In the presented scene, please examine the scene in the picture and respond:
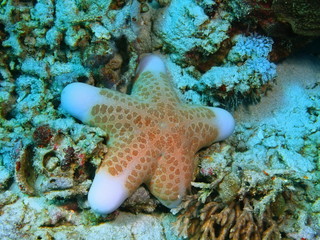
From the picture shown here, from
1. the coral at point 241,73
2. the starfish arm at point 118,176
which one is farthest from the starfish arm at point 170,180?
the coral at point 241,73

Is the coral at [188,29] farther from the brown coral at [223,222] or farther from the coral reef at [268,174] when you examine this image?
the brown coral at [223,222]

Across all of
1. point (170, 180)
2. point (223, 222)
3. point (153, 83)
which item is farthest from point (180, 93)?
point (223, 222)

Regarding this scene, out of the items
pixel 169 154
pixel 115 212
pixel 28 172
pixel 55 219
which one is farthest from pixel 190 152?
pixel 28 172

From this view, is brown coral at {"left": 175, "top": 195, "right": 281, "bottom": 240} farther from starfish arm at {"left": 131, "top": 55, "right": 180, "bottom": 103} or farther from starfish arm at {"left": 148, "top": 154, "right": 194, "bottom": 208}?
starfish arm at {"left": 131, "top": 55, "right": 180, "bottom": 103}

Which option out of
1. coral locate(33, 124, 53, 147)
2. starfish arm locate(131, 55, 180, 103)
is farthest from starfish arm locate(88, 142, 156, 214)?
starfish arm locate(131, 55, 180, 103)

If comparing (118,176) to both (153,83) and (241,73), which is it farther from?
(241,73)

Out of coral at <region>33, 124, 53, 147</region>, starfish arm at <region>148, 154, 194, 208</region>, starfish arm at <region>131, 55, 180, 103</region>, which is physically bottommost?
starfish arm at <region>148, 154, 194, 208</region>
